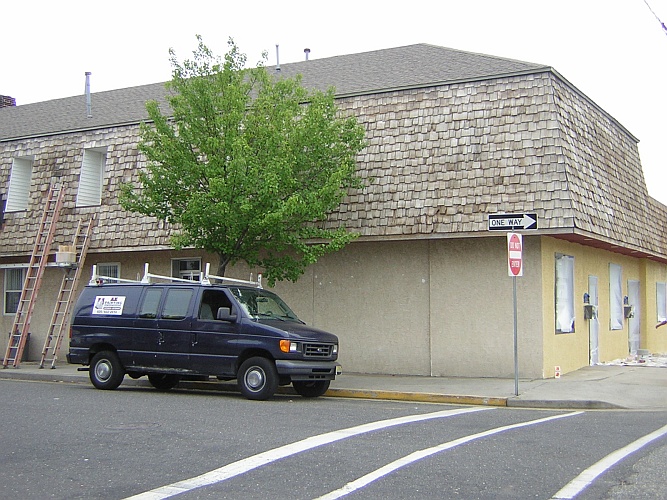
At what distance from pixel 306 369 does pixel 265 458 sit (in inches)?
208

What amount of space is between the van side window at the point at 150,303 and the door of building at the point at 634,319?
45.2ft

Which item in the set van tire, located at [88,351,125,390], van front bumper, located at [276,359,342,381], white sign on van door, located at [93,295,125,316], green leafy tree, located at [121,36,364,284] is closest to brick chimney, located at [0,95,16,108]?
green leafy tree, located at [121,36,364,284]

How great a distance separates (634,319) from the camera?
77.5 ft

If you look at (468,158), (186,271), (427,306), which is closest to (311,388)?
(427,306)

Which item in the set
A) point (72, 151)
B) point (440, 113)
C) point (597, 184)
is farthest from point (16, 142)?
point (597, 184)

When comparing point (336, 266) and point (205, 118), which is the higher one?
point (205, 118)

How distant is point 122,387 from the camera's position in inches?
651

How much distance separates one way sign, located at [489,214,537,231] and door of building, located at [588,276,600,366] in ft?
18.3

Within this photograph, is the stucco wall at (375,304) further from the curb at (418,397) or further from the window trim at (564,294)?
the curb at (418,397)

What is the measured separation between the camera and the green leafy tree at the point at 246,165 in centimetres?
1564

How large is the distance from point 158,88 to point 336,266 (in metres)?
10.3

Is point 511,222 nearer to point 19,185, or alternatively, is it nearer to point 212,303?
point 212,303

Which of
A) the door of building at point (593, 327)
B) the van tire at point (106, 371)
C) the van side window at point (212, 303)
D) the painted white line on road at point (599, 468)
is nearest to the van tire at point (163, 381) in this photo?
the van tire at point (106, 371)

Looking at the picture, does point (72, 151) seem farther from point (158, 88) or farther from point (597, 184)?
point (597, 184)
